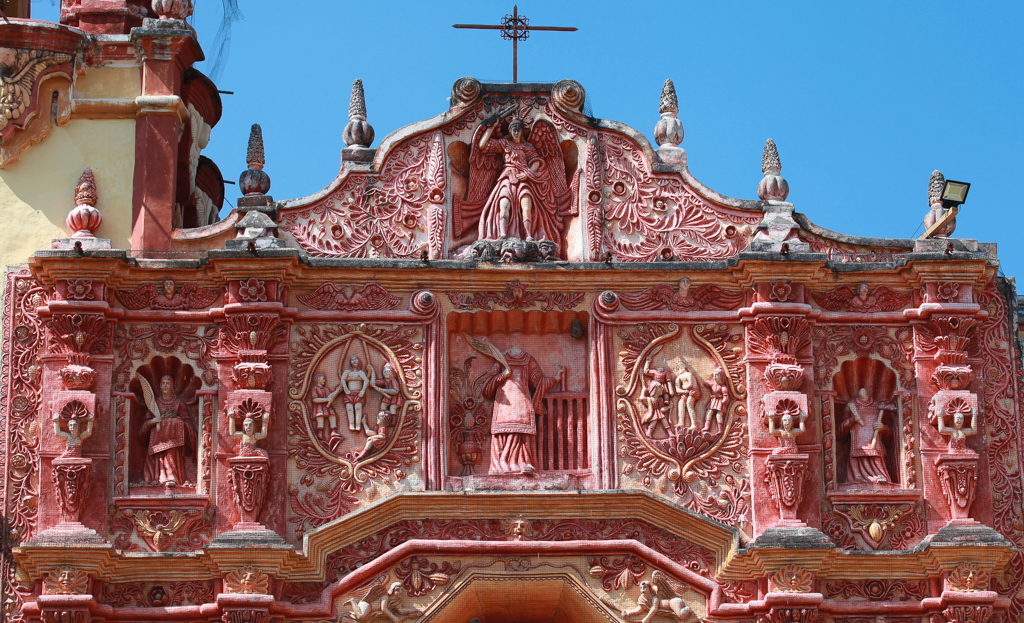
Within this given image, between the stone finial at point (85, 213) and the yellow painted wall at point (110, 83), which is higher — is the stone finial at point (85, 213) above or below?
below

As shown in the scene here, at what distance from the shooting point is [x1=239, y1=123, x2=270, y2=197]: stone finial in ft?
71.0

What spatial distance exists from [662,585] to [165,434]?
5.05 meters

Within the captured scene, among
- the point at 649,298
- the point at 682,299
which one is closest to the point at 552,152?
the point at 649,298

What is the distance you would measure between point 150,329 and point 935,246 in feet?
25.8

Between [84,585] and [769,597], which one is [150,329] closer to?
[84,585]

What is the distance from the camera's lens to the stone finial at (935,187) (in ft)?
71.7

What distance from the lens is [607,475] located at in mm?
20828

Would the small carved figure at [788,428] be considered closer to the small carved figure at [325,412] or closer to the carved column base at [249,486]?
the small carved figure at [325,412]

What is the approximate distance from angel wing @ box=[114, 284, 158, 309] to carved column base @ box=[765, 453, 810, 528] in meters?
6.30

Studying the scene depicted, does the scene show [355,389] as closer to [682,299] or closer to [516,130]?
[516,130]

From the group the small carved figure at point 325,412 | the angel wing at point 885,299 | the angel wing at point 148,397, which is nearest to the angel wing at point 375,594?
the small carved figure at point 325,412

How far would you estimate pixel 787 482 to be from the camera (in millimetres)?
Answer: 20641

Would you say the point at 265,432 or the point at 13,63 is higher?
the point at 13,63

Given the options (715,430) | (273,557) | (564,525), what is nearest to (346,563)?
(273,557)
